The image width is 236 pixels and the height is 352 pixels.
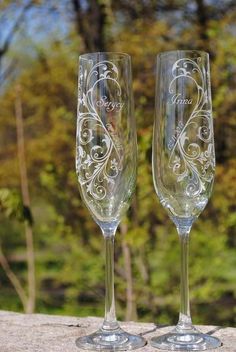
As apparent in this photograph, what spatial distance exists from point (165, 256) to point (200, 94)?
7.51ft

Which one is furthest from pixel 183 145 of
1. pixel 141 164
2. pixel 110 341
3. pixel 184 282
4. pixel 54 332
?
pixel 141 164

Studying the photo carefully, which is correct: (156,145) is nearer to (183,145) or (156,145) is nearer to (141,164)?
(183,145)

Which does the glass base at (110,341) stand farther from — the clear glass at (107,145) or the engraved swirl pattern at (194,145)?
the engraved swirl pattern at (194,145)

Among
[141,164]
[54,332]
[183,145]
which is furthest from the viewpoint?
[141,164]

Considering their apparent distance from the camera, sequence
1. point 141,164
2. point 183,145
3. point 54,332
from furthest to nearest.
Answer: point 141,164
point 54,332
point 183,145

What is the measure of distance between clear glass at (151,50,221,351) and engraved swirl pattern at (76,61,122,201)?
0.24 ft

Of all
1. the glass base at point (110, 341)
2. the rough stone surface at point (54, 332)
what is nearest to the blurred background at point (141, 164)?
the rough stone surface at point (54, 332)

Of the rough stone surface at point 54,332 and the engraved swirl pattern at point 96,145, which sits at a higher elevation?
the engraved swirl pattern at point 96,145

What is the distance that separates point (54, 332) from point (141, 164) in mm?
1449

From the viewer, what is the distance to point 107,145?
1.14 meters

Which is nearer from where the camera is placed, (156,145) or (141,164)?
(156,145)

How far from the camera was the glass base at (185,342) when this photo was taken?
115 cm

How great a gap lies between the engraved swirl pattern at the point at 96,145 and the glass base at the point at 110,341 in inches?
9.6

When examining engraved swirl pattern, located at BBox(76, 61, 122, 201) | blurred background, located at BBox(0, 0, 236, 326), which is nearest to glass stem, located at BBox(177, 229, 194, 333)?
engraved swirl pattern, located at BBox(76, 61, 122, 201)
